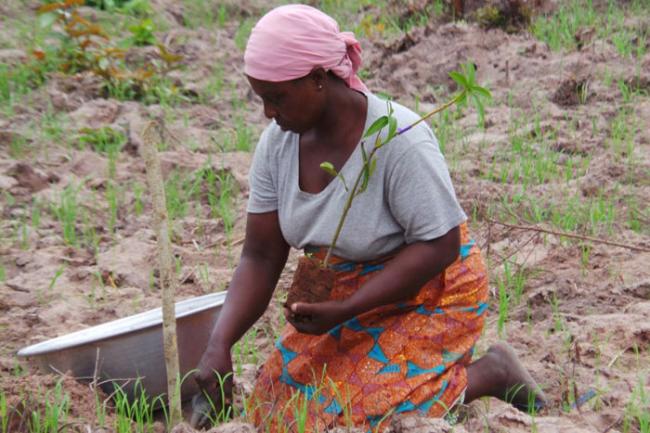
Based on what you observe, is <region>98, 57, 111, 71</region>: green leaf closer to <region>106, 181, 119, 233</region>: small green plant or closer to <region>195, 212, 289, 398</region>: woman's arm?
<region>106, 181, 119, 233</region>: small green plant

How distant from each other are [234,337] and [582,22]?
4.84 metres

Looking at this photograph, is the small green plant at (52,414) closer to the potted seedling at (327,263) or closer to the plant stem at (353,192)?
the potted seedling at (327,263)

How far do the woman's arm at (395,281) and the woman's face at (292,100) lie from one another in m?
0.42

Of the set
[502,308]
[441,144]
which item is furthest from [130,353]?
[441,144]

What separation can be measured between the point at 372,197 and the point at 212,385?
635mm

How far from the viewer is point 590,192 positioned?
4.39 m

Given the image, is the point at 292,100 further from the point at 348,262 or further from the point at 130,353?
the point at 130,353

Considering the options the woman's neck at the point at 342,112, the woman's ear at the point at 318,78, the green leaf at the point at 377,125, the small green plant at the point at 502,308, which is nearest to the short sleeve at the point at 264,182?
the woman's neck at the point at 342,112

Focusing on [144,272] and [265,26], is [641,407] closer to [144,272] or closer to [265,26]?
[265,26]

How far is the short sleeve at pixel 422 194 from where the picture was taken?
2.47m

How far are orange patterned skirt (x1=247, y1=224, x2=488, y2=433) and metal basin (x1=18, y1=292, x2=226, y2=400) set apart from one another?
25 cm

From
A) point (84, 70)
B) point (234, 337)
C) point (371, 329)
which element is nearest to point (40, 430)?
point (234, 337)

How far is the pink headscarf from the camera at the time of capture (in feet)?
7.86

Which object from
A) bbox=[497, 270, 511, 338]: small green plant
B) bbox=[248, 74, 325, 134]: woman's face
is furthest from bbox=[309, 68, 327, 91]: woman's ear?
bbox=[497, 270, 511, 338]: small green plant
